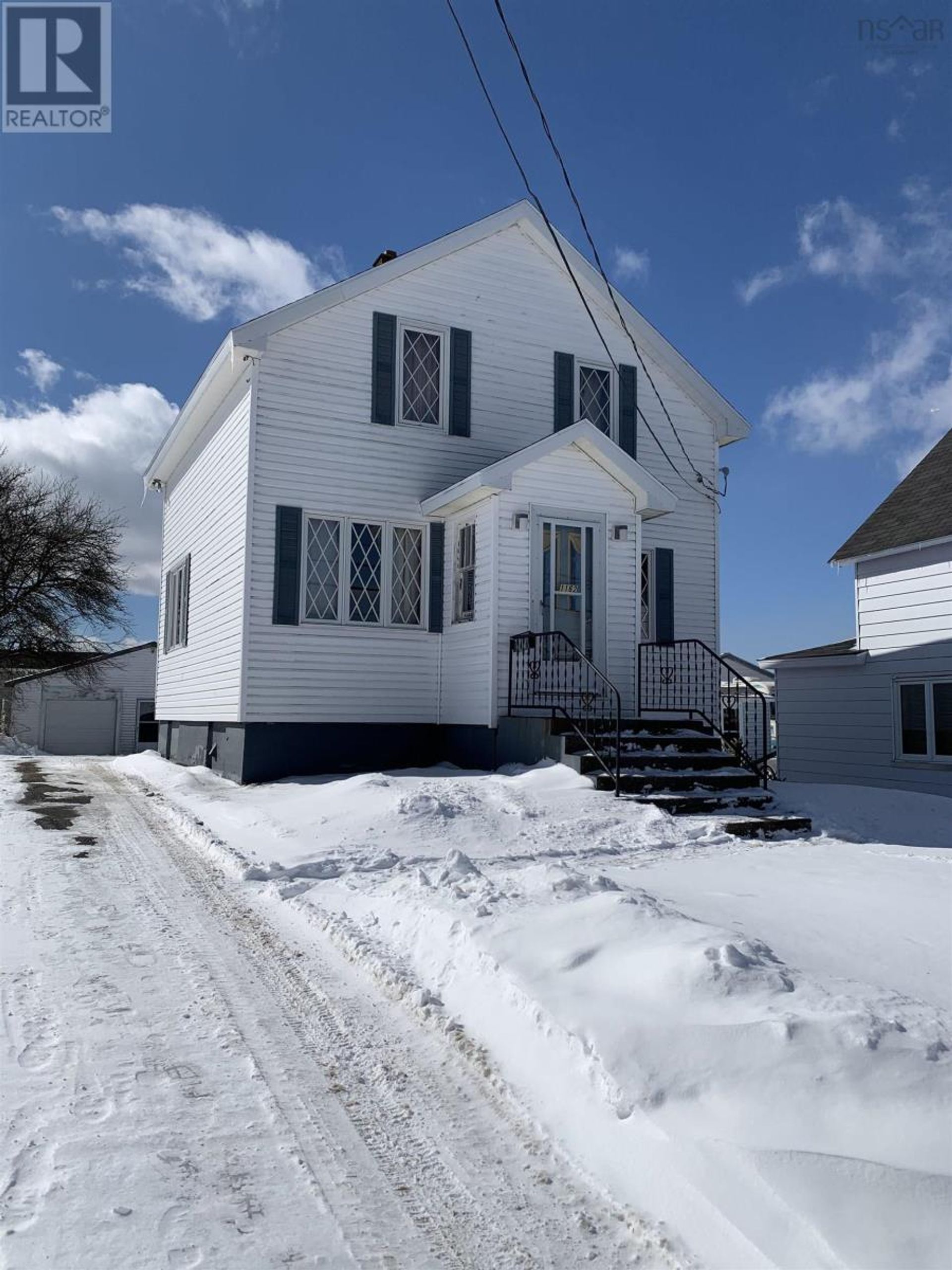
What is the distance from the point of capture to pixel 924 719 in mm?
14008

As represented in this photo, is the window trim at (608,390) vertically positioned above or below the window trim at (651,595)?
above

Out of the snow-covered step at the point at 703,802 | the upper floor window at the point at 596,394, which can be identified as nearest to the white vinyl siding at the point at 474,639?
the snow-covered step at the point at 703,802

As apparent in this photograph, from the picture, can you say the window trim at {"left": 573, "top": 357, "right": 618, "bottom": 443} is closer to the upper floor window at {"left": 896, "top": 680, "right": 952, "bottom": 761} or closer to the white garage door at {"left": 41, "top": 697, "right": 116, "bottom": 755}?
the upper floor window at {"left": 896, "top": 680, "right": 952, "bottom": 761}

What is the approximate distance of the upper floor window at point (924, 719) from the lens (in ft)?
44.9

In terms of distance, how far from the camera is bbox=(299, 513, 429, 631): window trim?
1313 centimetres

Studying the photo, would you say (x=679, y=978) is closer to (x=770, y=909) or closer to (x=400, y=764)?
(x=770, y=909)

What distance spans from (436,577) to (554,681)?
250 centimetres

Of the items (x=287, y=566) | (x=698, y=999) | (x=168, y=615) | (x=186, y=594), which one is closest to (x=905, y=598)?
(x=287, y=566)

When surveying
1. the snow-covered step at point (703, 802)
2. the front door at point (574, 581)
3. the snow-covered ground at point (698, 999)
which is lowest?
the snow-covered ground at point (698, 999)

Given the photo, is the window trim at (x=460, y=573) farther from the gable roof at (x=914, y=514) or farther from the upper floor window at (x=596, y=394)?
the gable roof at (x=914, y=514)

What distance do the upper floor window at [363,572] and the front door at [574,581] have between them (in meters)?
2.04

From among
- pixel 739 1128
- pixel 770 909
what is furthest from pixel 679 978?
pixel 770 909

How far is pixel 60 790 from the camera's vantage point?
13.1 meters

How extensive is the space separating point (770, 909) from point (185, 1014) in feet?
11.1
